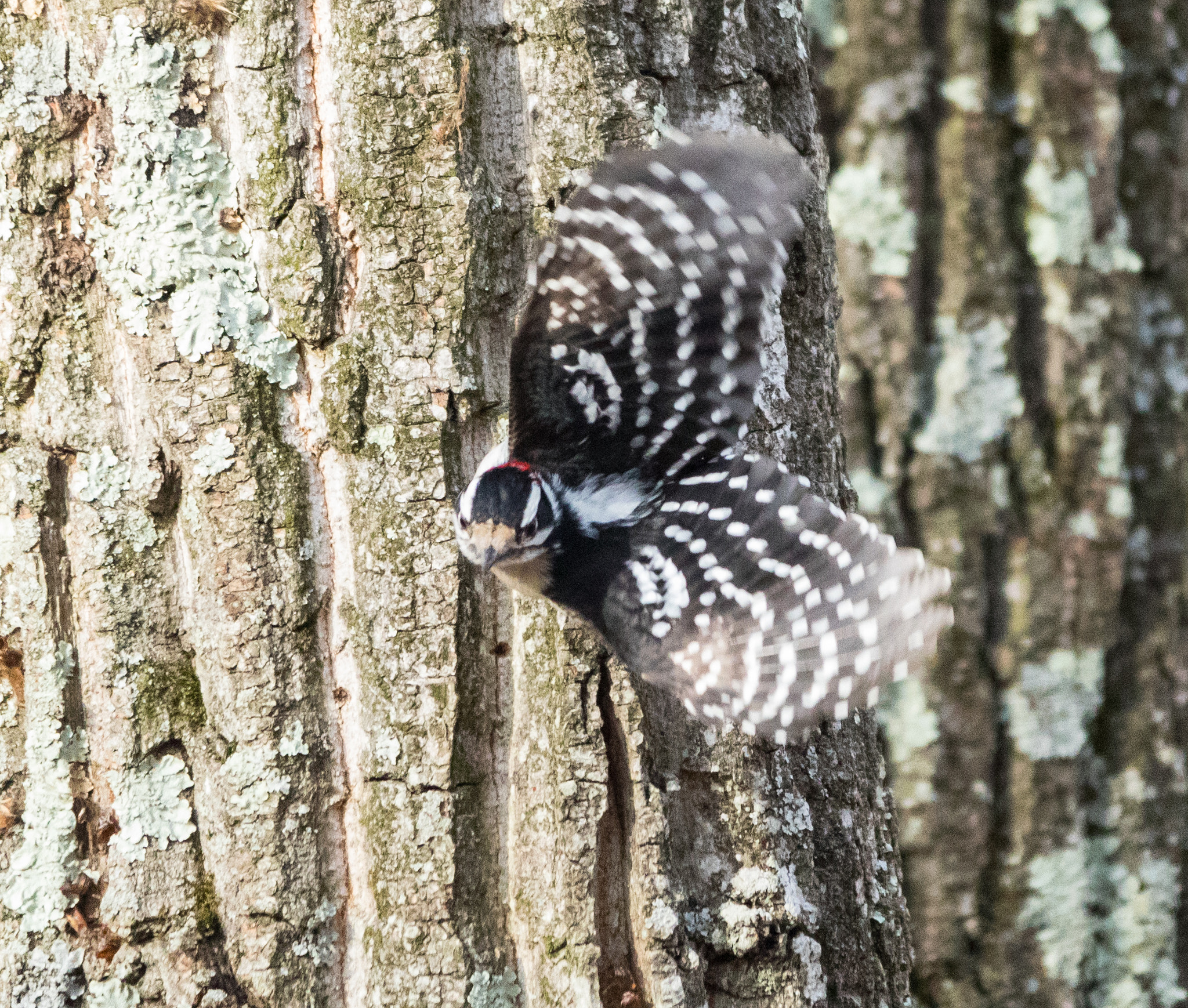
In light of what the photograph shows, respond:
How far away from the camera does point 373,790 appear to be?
5.97ft

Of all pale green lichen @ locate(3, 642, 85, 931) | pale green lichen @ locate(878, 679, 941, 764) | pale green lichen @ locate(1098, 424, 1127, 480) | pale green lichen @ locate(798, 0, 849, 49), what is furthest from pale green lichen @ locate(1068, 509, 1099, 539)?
pale green lichen @ locate(3, 642, 85, 931)

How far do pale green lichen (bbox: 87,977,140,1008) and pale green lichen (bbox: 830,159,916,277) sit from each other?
2575mm

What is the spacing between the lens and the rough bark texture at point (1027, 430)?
9.73ft

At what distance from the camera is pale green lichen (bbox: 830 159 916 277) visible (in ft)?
9.96

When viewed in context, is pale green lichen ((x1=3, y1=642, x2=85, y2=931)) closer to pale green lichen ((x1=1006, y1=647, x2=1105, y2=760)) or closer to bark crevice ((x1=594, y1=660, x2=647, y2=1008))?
bark crevice ((x1=594, y1=660, x2=647, y2=1008))

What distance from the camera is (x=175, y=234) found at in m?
1.77

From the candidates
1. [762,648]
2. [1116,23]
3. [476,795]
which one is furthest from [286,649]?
[1116,23]

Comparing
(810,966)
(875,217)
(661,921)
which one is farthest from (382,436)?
(875,217)

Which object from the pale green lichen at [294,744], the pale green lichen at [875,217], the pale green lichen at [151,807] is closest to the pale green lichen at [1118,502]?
the pale green lichen at [875,217]

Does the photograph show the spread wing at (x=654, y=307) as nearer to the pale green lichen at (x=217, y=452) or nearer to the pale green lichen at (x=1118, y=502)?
the pale green lichen at (x=217, y=452)

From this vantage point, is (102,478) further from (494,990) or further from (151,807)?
(494,990)

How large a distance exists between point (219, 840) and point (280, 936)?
0.20 metres

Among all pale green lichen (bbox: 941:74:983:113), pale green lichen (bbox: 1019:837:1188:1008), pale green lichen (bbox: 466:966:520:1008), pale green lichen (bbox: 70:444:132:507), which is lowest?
pale green lichen (bbox: 1019:837:1188:1008)

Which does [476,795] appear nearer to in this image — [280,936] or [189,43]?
[280,936]
